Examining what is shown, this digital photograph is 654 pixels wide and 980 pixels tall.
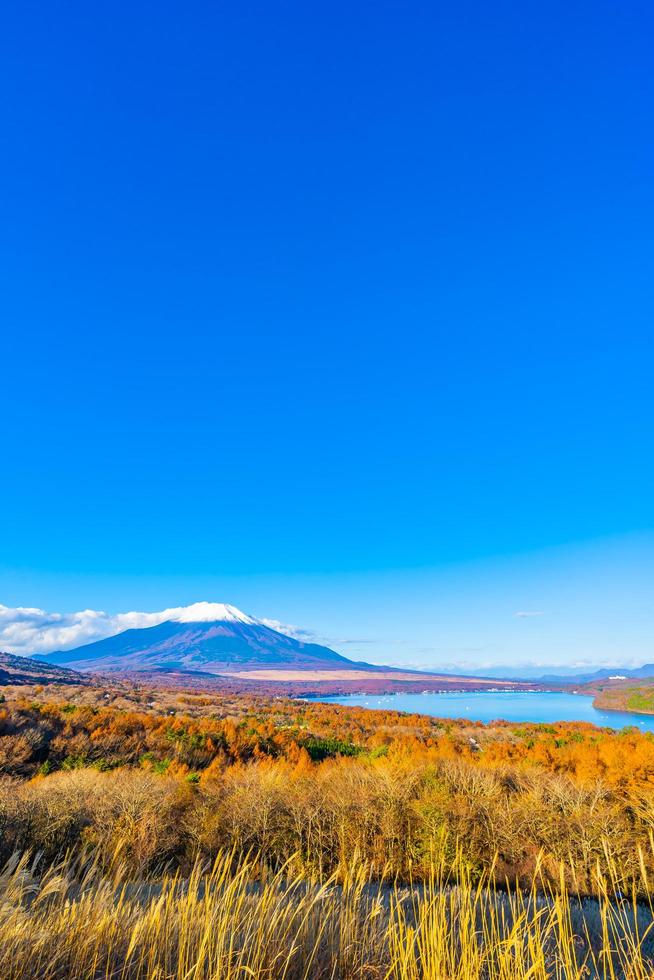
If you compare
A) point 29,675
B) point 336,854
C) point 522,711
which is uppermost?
point 336,854

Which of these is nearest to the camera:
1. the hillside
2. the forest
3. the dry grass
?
the dry grass

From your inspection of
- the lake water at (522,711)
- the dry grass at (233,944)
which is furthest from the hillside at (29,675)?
the dry grass at (233,944)

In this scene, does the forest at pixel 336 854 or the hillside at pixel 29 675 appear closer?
the forest at pixel 336 854

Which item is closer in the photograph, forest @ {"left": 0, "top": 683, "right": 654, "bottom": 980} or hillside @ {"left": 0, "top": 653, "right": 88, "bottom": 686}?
forest @ {"left": 0, "top": 683, "right": 654, "bottom": 980}

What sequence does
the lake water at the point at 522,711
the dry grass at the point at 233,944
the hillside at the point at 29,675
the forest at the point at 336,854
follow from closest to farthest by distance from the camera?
the dry grass at the point at 233,944
the forest at the point at 336,854
the hillside at the point at 29,675
the lake water at the point at 522,711

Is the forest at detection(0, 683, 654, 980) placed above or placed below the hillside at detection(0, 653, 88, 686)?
above

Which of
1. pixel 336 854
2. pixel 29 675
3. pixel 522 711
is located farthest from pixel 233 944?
pixel 522 711

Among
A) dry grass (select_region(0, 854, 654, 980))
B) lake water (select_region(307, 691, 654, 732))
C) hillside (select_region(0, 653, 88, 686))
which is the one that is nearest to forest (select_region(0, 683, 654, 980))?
dry grass (select_region(0, 854, 654, 980))

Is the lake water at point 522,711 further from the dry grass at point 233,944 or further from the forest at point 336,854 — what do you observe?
the dry grass at point 233,944

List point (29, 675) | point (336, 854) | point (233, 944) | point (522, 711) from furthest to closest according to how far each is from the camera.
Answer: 1. point (522, 711)
2. point (29, 675)
3. point (336, 854)
4. point (233, 944)

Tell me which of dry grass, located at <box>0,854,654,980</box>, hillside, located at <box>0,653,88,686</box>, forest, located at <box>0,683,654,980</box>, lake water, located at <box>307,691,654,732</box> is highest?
dry grass, located at <box>0,854,654,980</box>

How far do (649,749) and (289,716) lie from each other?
26.6 meters

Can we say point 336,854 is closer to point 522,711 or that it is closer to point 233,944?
point 233,944

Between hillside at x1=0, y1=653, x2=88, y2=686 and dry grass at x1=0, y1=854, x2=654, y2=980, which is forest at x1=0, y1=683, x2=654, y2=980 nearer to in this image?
dry grass at x1=0, y1=854, x2=654, y2=980
